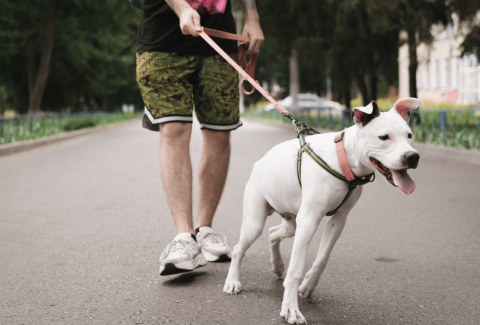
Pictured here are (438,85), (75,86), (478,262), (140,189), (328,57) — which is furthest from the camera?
(438,85)

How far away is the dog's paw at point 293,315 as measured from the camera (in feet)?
8.38

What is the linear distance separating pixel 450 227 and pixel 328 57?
1467 cm

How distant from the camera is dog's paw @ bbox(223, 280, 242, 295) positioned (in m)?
3.04

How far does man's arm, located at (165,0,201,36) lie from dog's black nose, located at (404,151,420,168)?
1.45 m

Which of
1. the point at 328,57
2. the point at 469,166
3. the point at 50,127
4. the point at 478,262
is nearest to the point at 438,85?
the point at 328,57

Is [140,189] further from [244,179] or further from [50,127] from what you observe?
[50,127]

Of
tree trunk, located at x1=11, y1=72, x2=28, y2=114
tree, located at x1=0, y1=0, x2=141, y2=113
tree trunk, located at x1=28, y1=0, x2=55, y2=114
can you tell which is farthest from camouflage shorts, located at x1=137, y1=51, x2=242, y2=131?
tree trunk, located at x1=11, y1=72, x2=28, y2=114

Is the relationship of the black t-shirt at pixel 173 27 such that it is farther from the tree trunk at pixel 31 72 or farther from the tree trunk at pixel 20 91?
the tree trunk at pixel 20 91

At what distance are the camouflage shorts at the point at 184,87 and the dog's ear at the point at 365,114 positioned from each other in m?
1.35

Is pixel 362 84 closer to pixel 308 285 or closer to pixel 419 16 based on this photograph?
pixel 419 16

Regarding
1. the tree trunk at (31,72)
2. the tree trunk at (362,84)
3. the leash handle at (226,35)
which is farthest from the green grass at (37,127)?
the leash handle at (226,35)

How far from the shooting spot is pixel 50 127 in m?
19.1

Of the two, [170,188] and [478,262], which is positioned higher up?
[170,188]

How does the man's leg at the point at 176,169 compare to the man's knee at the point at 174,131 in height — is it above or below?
below
